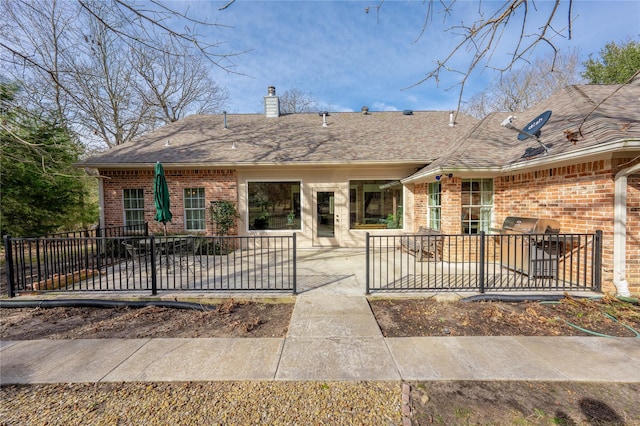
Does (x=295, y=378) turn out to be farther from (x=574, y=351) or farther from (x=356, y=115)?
(x=356, y=115)

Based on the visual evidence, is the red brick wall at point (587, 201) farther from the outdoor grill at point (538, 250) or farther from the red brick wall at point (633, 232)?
the outdoor grill at point (538, 250)

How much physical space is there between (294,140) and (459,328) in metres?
9.05

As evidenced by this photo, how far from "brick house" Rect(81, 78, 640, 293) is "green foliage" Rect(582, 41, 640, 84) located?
31.8 feet

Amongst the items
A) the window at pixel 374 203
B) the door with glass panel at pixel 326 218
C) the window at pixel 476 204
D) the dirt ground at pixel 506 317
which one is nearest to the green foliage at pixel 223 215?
the door with glass panel at pixel 326 218

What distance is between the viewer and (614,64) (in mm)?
14562

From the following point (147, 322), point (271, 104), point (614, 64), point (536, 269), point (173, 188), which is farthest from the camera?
point (614, 64)

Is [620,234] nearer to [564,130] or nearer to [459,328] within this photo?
[564,130]

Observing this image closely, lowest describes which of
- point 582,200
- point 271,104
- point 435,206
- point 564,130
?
point 435,206

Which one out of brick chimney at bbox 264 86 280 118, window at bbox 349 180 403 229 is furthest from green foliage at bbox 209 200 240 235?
brick chimney at bbox 264 86 280 118

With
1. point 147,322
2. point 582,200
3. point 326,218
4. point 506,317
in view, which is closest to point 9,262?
point 147,322

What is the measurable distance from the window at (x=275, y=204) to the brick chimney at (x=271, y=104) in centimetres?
535

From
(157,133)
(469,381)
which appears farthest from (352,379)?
(157,133)

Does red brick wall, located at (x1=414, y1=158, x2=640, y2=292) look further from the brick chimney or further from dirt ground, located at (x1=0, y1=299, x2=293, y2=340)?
the brick chimney

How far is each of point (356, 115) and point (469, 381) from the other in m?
12.9
